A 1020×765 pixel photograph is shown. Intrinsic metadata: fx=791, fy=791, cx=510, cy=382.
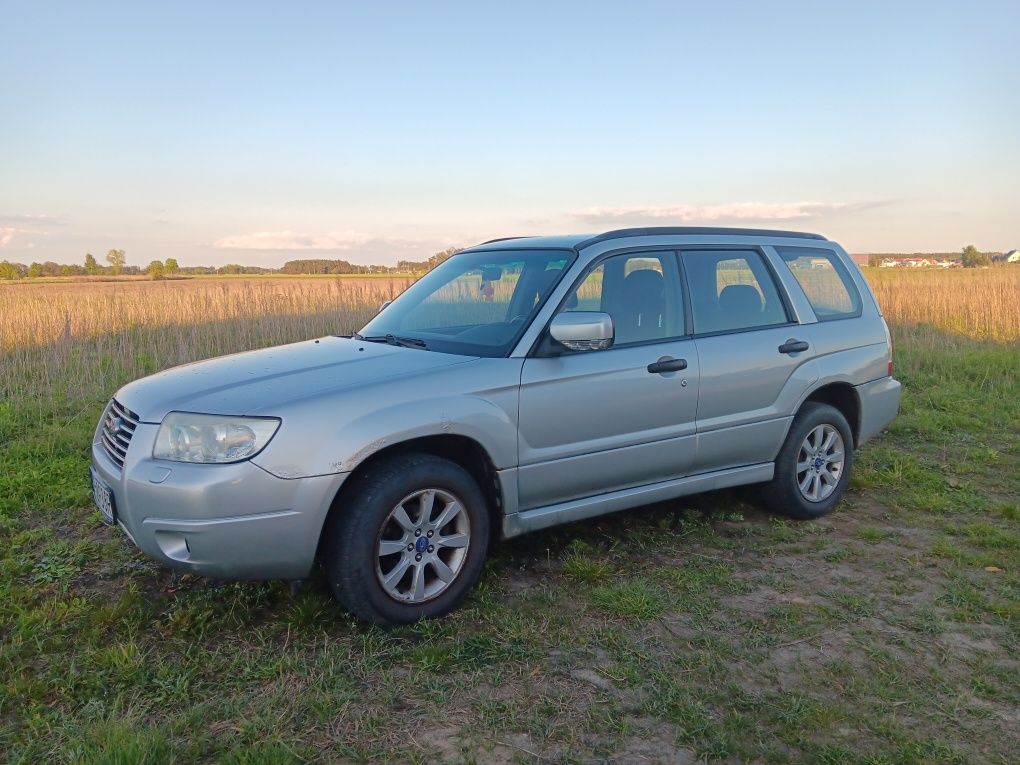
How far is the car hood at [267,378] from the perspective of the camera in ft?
10.8

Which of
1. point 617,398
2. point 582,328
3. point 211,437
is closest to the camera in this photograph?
point 211,437

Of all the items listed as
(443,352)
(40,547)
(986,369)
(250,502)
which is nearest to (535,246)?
(443,352)

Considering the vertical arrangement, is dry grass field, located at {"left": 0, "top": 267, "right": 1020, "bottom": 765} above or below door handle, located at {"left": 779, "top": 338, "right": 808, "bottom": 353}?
below

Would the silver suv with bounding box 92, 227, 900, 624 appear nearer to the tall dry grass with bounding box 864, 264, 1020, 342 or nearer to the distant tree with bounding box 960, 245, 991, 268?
the tall dry grass with bounding box 864, 264, 1020, 342

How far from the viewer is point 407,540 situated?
344 cm

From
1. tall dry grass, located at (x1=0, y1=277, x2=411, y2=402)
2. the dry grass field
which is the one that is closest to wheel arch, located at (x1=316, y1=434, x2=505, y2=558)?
the dry grass field

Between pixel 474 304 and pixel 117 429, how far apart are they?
1.89m

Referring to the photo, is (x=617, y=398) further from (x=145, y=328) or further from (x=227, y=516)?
(x=145, y=328)

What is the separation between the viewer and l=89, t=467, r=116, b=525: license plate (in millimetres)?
3461

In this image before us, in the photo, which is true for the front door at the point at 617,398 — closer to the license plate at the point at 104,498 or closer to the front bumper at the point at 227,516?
the front bumper at the point at 227,516

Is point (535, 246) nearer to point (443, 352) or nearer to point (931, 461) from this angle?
point (443, 352)

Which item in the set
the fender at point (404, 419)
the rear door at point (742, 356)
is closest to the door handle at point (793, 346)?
the rear door at point (742, 356)

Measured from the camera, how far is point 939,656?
3.27 meters

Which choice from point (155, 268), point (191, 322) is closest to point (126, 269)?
point (155, 268)
